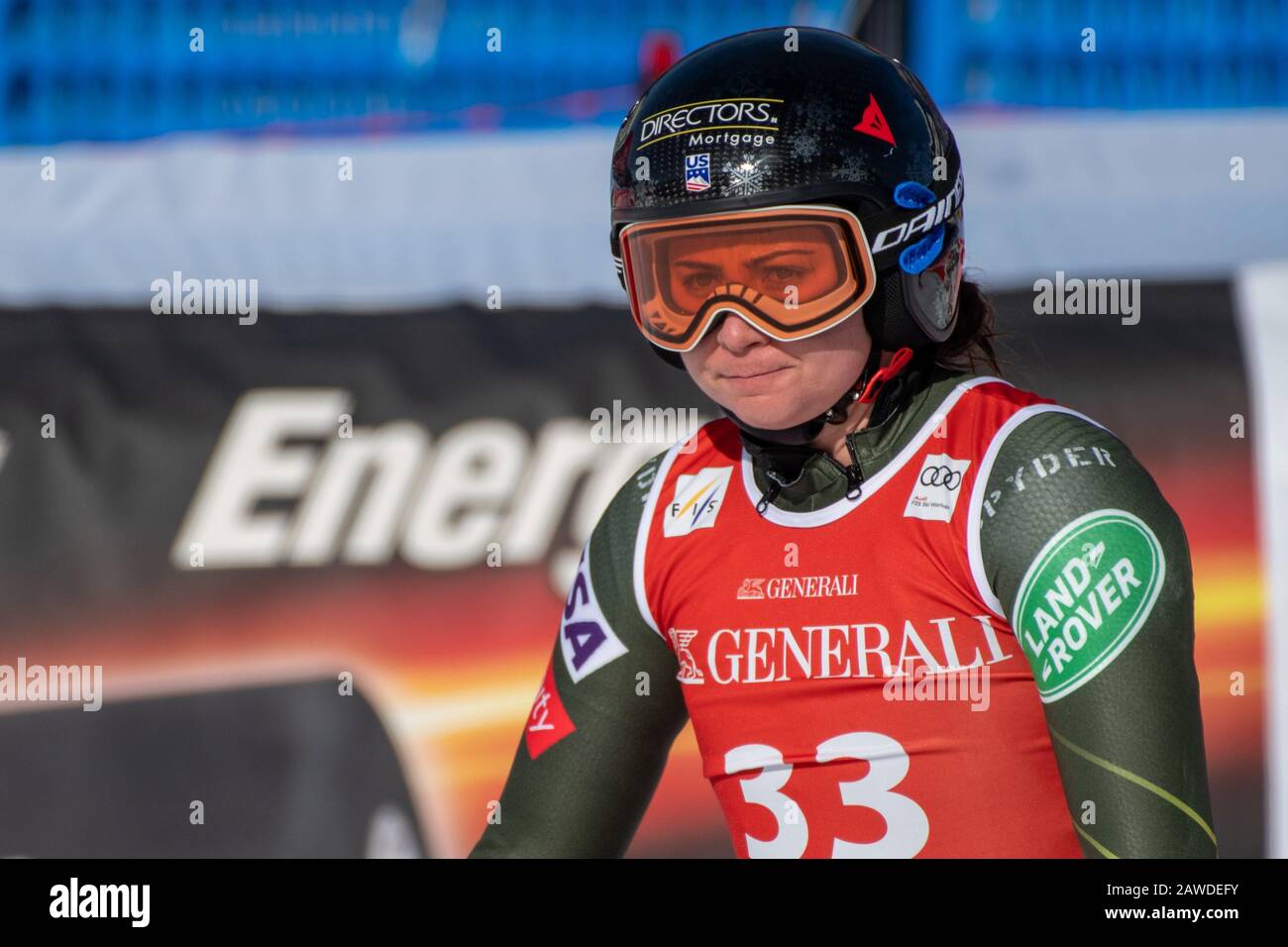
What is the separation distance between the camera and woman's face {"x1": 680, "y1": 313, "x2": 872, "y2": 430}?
6.97ft

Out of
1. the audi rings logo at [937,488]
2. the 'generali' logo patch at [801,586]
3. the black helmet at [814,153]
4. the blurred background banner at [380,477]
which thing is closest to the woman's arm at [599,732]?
the 'generali' logo patch at [801,586]

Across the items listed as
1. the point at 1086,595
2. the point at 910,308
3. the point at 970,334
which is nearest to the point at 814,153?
the point at 910,308

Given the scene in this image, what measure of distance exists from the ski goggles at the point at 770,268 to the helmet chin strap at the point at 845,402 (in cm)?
10

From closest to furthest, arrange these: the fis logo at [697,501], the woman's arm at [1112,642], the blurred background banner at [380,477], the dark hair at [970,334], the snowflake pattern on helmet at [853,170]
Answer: the woman's arm at [1112,642]
the snowflake pattern on helmet at [853,170]
the fis logo at [697,501]
the dark hair at [970,334]
the blurred background banner at [380,477]

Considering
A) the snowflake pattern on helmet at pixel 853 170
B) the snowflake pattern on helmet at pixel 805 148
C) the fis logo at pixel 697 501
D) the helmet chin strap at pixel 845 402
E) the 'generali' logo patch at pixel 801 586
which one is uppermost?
the snowflake pattern on helmet at pixel 805 148

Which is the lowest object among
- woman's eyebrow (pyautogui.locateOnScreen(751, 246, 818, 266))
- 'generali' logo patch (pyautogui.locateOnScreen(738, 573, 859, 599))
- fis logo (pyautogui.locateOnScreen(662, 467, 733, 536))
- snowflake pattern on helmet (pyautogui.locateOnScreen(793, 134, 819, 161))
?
'generali' logo patch (pyautogui.locateOnScreen(738, 573, 859, 599))

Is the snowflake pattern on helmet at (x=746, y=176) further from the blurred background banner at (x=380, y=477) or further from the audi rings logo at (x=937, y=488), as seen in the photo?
the blurred background banner at (x=380, y=477)

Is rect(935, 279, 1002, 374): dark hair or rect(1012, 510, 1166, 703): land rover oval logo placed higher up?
rect(935, 279, 1002, 374): dark hair

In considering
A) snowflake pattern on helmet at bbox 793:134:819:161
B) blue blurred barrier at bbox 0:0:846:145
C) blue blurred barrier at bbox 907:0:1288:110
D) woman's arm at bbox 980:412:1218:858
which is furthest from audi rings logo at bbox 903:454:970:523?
blue blurred barrier at bbox 0:0:846:145

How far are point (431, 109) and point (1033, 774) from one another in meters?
4.74

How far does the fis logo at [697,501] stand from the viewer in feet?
7.37

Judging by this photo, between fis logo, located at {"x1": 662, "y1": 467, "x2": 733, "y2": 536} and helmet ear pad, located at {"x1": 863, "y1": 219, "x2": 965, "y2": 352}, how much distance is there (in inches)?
12.6

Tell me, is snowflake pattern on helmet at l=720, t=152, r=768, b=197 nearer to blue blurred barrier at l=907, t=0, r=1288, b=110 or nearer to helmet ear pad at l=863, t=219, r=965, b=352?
helmet ear pad at l=863, t=219, r=965, b=352

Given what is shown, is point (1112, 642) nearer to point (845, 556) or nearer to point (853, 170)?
point (845, 556)
